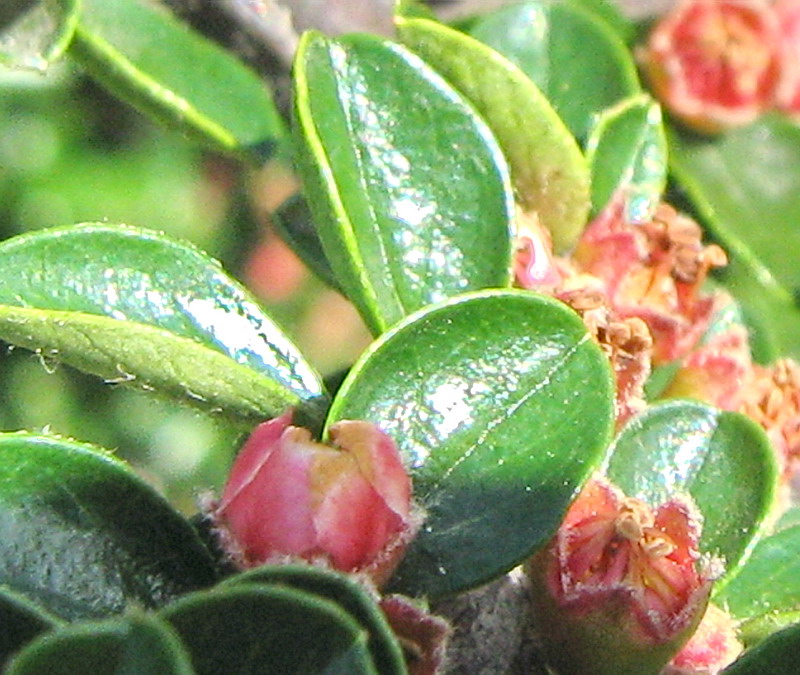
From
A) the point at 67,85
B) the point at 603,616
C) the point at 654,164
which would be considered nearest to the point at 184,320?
the point at 603,616

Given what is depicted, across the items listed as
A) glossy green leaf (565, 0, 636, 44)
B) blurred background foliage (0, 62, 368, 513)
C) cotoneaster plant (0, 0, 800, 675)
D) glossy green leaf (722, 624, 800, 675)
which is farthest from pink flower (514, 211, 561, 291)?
blurred background foliage (0, 62, 368, 513)

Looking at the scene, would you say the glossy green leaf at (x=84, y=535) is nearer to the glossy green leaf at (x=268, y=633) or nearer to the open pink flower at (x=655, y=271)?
the glossy green leaf at (x=268, y=633)

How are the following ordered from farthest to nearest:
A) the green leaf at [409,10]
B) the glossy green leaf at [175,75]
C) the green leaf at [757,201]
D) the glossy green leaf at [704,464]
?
the green leaf at [757,201] < the glossy green leaf at [175,75] < the green leaf at [409,10] < the glossy green leaf at [704,464]

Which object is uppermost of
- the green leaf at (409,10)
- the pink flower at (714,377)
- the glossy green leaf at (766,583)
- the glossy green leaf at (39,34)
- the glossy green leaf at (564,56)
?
the green leaf at (409,10)

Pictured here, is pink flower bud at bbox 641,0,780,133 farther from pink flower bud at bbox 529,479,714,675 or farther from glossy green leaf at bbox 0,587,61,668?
glossy green leaf at bbox 0,587,61,668

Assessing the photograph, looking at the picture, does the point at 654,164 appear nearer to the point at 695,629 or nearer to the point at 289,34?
the point at 289,34

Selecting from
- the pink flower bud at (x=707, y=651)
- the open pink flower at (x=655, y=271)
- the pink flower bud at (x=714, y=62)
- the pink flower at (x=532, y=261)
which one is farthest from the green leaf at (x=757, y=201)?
the pink flower bud at (x=707, y=651)
